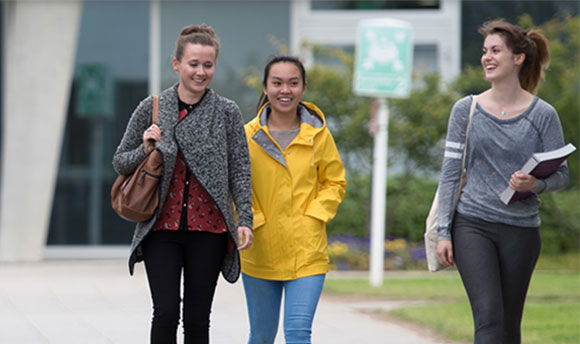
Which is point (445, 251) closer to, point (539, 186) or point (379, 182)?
point (539, 186)

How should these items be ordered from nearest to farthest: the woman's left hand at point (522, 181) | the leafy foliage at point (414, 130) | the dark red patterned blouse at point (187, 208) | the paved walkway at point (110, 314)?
the woman's left hand at point (522, 181)
the dark red patterned blouse at point (187, 208)
the paved walkway at point (110, 314)
the leafy foliage at point (414, 130)

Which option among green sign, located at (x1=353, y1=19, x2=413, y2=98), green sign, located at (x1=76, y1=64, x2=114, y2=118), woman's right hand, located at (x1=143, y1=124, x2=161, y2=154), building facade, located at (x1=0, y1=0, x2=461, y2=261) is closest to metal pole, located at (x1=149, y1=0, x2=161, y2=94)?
building facade, located at (x1=0, y1=0, x2=461, y2=261)

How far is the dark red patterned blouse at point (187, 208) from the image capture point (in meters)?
4.52

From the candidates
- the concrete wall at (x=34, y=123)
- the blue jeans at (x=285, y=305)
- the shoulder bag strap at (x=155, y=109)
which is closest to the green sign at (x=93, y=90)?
the concrete wall at (x=34, y=123)

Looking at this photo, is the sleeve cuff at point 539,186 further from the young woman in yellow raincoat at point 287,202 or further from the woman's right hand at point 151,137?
the woman's right hand at point 151,137

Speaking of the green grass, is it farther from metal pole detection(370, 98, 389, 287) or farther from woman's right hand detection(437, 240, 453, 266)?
woman's right hand detection(437, 240, 453, 266)

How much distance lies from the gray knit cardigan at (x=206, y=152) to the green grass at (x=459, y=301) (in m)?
3.41

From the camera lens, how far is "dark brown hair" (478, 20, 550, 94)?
470cm

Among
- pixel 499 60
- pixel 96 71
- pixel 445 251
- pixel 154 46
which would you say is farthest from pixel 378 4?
pixel 445 251

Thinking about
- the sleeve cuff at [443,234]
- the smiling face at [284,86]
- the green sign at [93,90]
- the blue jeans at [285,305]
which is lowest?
the blue jeans at [285,305]

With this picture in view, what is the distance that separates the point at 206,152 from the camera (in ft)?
15.1

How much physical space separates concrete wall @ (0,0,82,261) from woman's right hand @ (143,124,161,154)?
1029 centimetres

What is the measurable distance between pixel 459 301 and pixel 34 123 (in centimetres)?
735

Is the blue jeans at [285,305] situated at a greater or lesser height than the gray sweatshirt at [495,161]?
lesser
